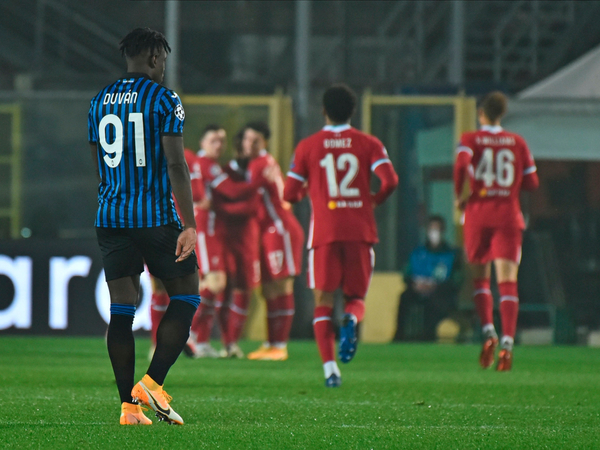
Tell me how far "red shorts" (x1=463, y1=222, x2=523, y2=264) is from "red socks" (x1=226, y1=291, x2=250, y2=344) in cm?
225

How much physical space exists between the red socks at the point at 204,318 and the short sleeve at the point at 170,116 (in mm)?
5268

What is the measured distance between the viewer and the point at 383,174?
714cm

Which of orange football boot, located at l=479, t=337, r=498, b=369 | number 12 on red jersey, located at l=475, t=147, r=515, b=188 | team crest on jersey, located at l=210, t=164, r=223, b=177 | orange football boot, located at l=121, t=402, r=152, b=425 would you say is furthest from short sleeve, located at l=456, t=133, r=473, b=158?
A: orange football boot, located at l=121, t=402, r=152, b=425

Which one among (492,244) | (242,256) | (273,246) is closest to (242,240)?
(242,256)

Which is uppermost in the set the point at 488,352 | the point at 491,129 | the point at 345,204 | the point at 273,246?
the point at 491,129

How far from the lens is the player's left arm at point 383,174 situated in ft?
23.3

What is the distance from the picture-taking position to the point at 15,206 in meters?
14.0

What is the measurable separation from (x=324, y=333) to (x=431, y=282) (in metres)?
5.92

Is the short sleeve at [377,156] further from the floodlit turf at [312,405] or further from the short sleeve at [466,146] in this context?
the short sleeve at [466,146]

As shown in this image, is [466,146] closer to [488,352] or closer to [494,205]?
[494,205]

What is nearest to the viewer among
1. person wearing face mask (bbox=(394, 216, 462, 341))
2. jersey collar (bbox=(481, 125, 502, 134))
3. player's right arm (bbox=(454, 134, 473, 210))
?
player's right arm (bbox=(454, 134, 473, 210))

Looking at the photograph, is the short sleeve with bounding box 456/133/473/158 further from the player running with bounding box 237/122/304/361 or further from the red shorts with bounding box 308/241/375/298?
the red shorts with bounding box 308/241/375/298

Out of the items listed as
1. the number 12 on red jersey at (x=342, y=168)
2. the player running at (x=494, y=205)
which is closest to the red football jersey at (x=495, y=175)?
the player running at (x=494, y=205)

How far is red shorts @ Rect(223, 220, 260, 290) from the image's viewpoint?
10.4 metres
